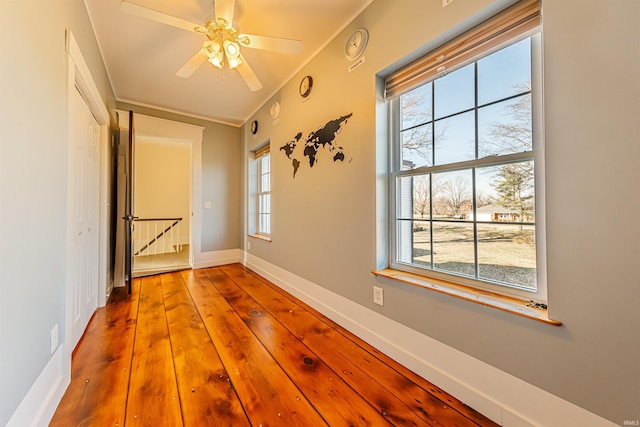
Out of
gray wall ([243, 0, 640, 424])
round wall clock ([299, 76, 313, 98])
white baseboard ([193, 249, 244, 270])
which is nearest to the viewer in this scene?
gray wall ([243, 0, 640, 424])

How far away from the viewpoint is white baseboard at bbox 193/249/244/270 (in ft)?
12.7

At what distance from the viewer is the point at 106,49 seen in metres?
2.25

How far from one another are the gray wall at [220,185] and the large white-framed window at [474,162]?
325cm

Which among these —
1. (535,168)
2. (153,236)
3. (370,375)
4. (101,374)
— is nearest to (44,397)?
(101,374)

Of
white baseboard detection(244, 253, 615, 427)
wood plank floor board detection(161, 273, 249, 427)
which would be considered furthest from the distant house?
wood plank floor board detection(161, 273, 249, 427)

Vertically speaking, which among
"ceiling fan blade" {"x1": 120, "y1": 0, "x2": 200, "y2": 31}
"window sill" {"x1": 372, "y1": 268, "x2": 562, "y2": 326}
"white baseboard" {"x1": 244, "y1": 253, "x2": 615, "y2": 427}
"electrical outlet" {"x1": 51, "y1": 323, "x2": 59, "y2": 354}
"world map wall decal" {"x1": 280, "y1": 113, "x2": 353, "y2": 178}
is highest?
"ceiling fan blade" {"x1": 120, "y1": 0, "x2": 200, "y2": 31}

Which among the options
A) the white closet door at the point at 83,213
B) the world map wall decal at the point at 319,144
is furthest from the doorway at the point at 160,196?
the world map wall decal at the point at 319,144

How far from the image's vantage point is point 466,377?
3.99 feet

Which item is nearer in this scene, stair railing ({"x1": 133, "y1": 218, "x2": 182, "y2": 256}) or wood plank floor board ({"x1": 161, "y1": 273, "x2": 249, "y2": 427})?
wood plank floor board ({"x1": 161, "y1": 273, "x2": 249, "y2": 427})

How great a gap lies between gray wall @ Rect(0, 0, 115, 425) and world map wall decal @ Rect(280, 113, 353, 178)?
5.55 feet

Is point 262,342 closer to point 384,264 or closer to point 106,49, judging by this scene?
point 384,264

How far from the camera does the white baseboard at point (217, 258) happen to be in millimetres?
3883

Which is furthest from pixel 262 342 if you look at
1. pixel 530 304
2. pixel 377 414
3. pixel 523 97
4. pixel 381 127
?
pixel 523 97

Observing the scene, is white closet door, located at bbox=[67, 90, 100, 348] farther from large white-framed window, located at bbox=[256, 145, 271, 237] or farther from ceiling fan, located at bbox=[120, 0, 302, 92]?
large white-framed window, located at bbox=[256, 145, 271, 237]
